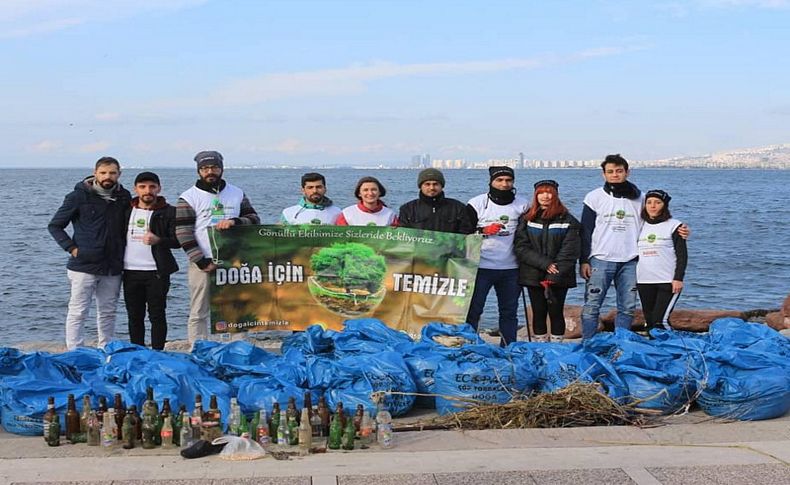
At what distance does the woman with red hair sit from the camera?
8898mm

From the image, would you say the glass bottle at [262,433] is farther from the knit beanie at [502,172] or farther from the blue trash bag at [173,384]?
the knit beanie at [502,172]

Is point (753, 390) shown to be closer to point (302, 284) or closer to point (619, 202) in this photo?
point (619, 202)

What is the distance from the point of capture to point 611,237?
355 inches

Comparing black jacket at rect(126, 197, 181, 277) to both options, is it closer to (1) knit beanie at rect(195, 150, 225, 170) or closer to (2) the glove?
(1) knit beanie at rect(195, 150, 225, 170)

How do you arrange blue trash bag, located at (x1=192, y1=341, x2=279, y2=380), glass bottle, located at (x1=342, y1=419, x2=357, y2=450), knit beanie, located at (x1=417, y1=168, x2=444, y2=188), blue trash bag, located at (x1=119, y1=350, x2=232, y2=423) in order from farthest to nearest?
knit beanie, located at (x1=417, y1=168, x2=444, y2=188)
blue trash bag, located at (x1=192, y1=341, x2=279, y2=380)
blue trash bag, located at (x1=119, y1=350, x2=232, y2=423)
glass bottle, located at (x1=342, y1=419, x2=357, y2=450)

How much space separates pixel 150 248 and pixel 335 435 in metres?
3.44

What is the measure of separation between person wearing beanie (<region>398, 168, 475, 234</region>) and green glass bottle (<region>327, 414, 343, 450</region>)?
3.36 m

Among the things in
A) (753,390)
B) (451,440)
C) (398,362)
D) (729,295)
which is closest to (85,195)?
(398,362)

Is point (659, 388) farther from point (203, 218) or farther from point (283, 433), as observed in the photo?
point (203, 218)

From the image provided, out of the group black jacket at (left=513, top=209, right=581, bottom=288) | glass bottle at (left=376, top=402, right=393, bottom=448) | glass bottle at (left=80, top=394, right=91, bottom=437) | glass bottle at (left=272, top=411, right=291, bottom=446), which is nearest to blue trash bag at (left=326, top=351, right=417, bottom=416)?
glass bottle at (left=376, top=402, right=393, bottom=448)

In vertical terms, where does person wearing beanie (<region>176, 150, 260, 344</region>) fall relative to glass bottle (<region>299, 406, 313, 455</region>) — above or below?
above

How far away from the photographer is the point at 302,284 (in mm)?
9602

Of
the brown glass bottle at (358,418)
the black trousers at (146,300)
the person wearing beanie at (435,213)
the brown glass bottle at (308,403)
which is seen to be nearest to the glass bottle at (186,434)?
the brown glass bottle at (308,403)

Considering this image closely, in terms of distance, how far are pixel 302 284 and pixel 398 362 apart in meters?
2.51
